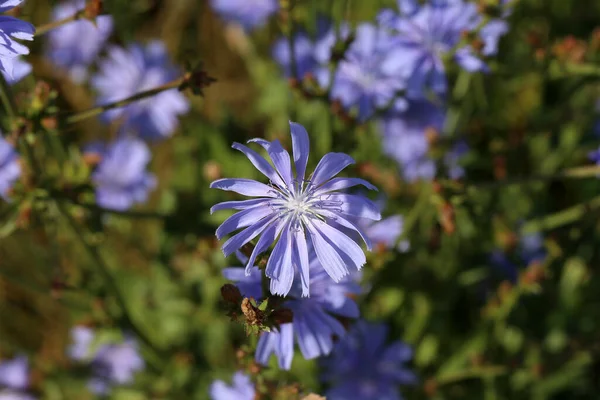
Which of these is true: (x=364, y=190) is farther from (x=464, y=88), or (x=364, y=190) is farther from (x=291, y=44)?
(x=291, y=44)

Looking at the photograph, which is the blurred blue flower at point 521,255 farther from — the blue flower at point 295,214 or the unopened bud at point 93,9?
the unopened bud at point 93,9

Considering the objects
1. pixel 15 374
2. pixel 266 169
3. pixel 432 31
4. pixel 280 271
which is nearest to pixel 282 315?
pixel 280 271

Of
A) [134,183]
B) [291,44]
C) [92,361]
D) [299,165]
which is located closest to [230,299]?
[299,165]

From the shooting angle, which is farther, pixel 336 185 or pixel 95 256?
pixel 95 256

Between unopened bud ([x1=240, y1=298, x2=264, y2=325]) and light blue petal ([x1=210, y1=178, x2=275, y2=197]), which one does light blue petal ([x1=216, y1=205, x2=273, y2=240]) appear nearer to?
light blue petal ([x1=210, y1=178, x2=275, y2=197])

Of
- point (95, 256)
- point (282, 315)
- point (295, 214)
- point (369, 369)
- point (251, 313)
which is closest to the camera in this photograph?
point (251, 313)

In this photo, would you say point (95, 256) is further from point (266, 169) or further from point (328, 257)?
point (328, 257)
